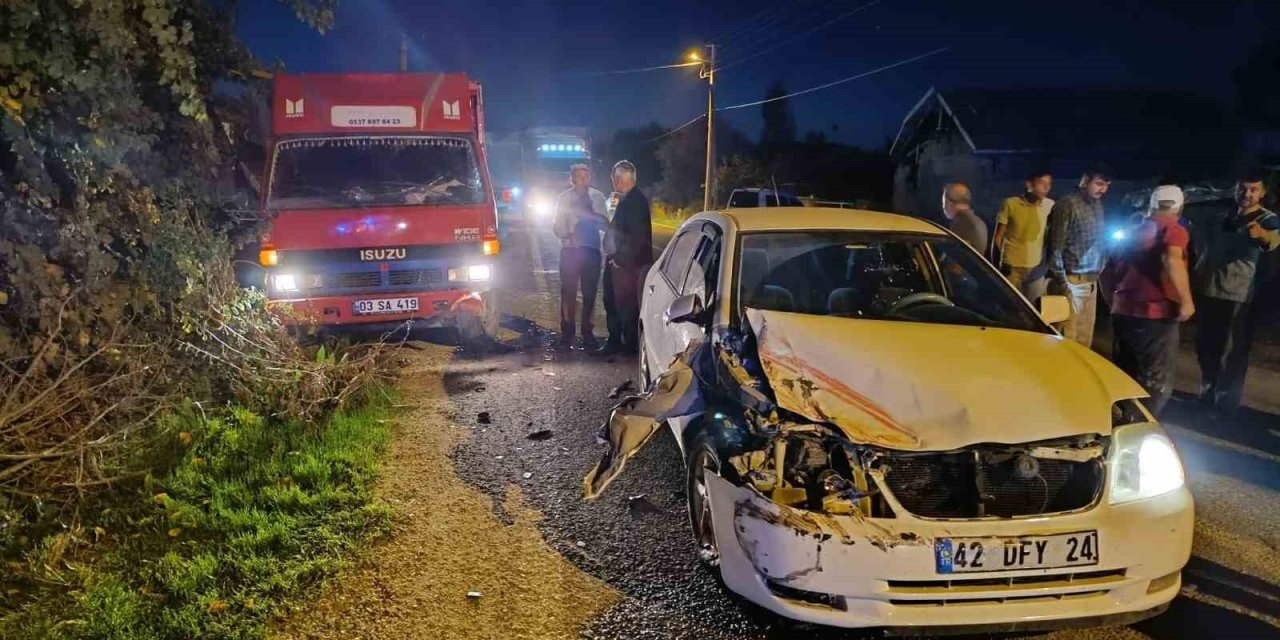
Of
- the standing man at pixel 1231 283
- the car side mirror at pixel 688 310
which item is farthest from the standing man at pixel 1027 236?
the car side mirror at pixel 688 310

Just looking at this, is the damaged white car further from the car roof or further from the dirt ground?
the car roof

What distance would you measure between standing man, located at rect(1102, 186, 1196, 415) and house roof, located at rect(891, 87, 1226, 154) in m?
20.4

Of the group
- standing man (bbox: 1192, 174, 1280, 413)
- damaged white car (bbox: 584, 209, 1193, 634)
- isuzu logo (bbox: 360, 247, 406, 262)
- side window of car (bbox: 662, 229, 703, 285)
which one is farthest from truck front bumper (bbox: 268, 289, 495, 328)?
standing man (bbox: 1192, 174, 1280, 413)

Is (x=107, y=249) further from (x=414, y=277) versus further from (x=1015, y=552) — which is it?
(x=1015, y=552)

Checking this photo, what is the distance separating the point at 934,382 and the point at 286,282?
18.3ft

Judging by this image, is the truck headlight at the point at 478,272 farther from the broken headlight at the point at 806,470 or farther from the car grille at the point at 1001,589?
the car grille at the point at 1001,589

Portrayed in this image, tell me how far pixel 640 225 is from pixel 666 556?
13.5 feet

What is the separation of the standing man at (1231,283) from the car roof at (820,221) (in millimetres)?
2540

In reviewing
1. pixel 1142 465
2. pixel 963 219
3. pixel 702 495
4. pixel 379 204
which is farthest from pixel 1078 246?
pixel 379 204

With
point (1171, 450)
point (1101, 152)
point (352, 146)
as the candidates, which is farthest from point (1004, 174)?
point (1171, 450)

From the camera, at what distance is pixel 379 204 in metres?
7.18

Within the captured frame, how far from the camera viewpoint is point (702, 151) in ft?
136

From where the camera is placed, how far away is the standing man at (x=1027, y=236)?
244 inches

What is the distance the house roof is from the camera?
2383 cm
